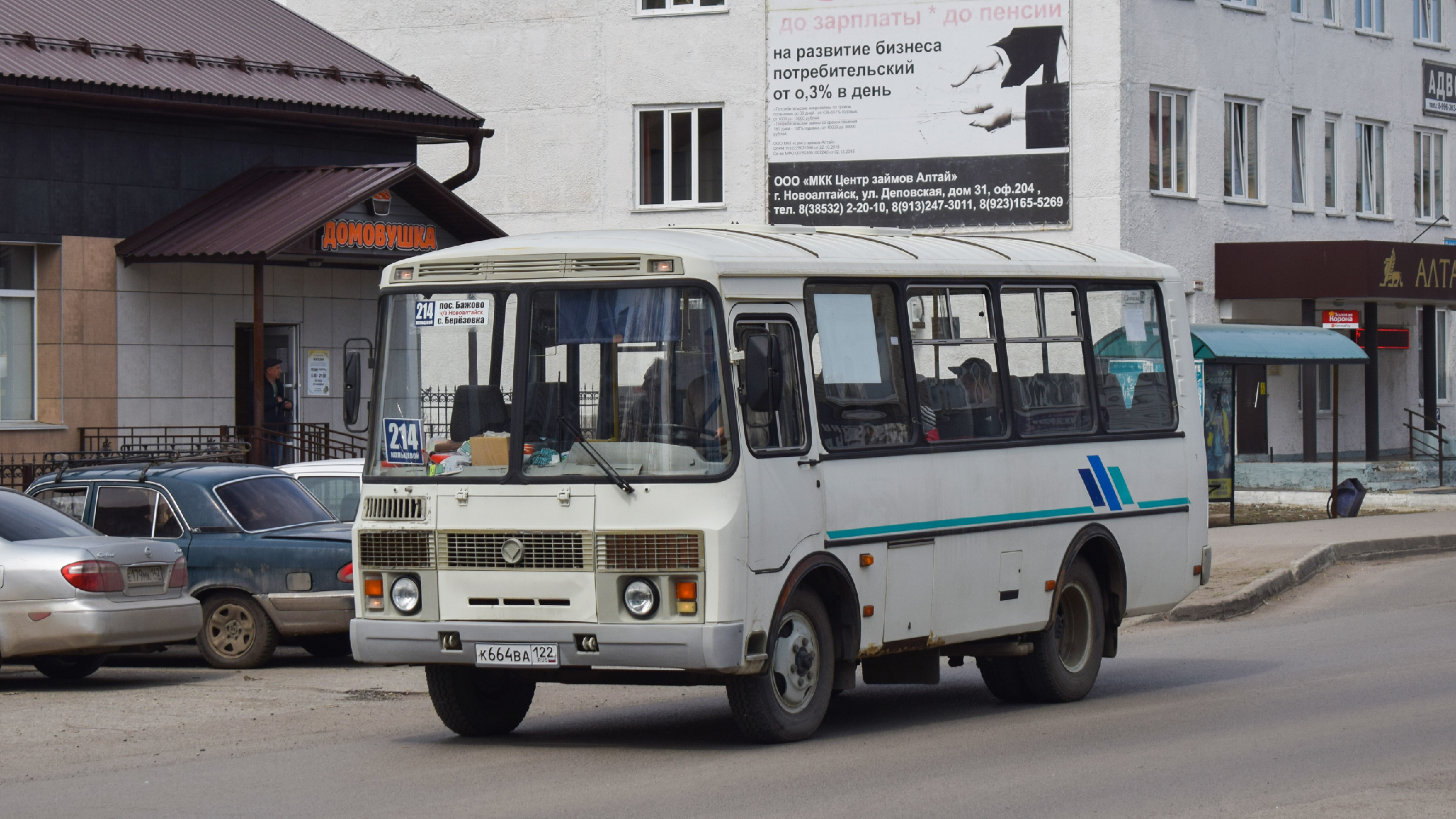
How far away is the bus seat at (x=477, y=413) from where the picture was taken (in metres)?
10.4

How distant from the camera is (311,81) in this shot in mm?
27250

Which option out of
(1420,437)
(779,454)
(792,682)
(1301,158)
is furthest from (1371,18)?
(792,682)

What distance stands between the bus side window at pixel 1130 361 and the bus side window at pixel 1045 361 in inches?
8.4

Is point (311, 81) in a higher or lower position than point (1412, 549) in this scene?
higher

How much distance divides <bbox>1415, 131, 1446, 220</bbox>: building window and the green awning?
1141cm

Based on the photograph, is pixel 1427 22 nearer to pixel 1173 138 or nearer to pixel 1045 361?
pixel 1173 138

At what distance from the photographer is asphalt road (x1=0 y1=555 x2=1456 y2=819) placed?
346 inches

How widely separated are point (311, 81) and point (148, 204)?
3.30 meters

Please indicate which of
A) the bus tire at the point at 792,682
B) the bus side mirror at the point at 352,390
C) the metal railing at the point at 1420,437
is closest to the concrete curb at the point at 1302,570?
the bus tire at the point at 792,682

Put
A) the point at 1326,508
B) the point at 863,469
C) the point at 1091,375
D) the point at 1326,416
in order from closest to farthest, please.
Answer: the point at 863,469
the point at 1091,375
the point at 1326,508
the point at 1326,416

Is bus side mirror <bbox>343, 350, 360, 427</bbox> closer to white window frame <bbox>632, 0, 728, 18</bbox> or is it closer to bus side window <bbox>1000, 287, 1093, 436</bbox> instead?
bus side window <bbox>1000, 287, 1093, 436</bbox>

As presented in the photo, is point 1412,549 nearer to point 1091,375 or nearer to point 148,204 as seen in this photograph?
point 1091,375

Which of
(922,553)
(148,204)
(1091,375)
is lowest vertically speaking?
(922,553)

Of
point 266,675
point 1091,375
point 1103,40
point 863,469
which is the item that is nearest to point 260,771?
point 863,469
